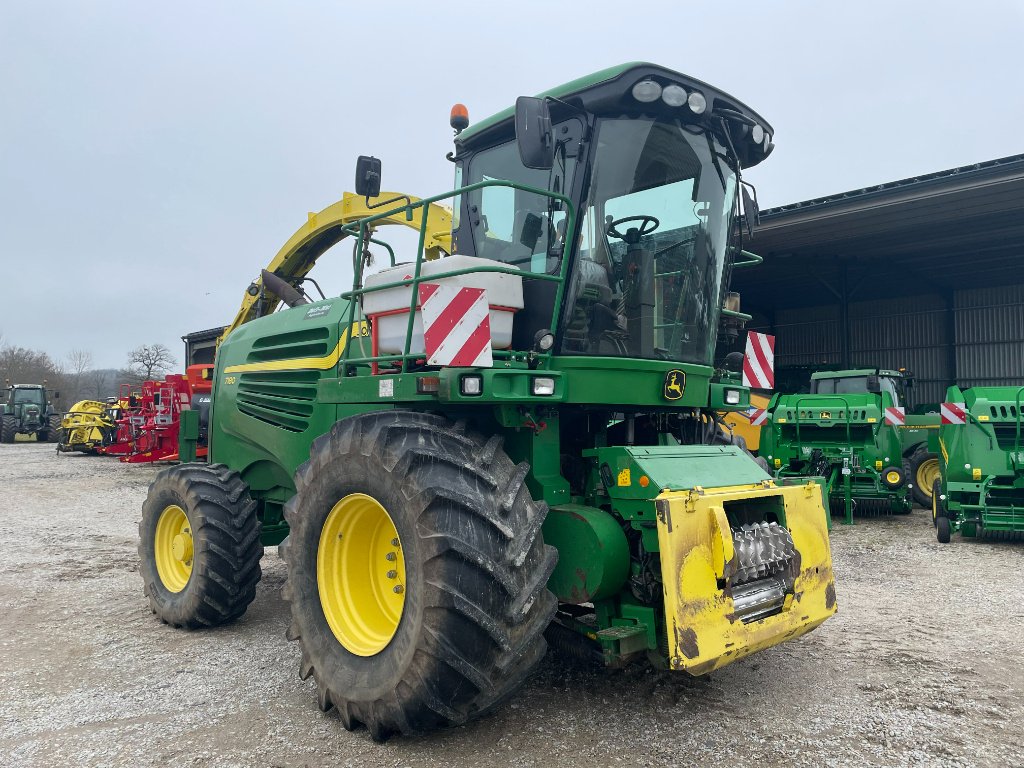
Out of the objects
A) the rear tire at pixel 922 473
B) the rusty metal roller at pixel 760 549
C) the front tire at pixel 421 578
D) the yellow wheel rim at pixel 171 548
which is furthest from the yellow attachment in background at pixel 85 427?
the rusty metal roller at pixel 760 549

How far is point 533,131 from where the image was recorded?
3355mm

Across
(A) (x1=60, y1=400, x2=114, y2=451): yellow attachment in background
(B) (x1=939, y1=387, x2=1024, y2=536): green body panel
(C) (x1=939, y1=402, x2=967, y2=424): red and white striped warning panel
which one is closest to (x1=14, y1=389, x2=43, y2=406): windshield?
(A) (x1=60, y1=400, x2=114, y2=451): yellow attachment in background

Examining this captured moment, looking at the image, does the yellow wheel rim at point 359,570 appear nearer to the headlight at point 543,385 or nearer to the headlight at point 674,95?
the headlight at point 543,385

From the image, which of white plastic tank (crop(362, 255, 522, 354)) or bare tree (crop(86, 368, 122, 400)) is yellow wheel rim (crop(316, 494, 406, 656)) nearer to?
white plastic tank (crop(362, 255, 522, 354))

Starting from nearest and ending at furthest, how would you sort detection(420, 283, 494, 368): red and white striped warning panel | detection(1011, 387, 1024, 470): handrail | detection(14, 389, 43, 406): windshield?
detection(420, 283, 494, 368): red and white striped warning panel
detection(1011, 387, 1024, 470): handrail
detection(14, 389, 43, 406): windshield

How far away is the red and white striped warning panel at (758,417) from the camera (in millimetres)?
11273

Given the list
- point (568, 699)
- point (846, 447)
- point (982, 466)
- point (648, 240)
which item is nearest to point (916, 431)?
point (846, 447)

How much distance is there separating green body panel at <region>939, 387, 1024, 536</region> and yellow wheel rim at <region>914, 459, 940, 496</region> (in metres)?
3.15

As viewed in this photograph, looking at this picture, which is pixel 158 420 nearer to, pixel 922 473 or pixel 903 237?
pixel 922 473

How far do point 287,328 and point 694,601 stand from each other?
370cm

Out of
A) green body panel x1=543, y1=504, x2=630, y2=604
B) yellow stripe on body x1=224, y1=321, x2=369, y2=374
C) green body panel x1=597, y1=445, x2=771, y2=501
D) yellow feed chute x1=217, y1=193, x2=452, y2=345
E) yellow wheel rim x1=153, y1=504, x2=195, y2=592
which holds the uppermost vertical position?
yellow feed chute x1=217, y1=193, x2=452, y2=345

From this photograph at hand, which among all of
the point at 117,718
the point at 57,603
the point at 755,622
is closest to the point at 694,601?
the point at 755,622

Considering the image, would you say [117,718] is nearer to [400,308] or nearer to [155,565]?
[155,565]

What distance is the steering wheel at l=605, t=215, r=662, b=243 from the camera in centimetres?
388
